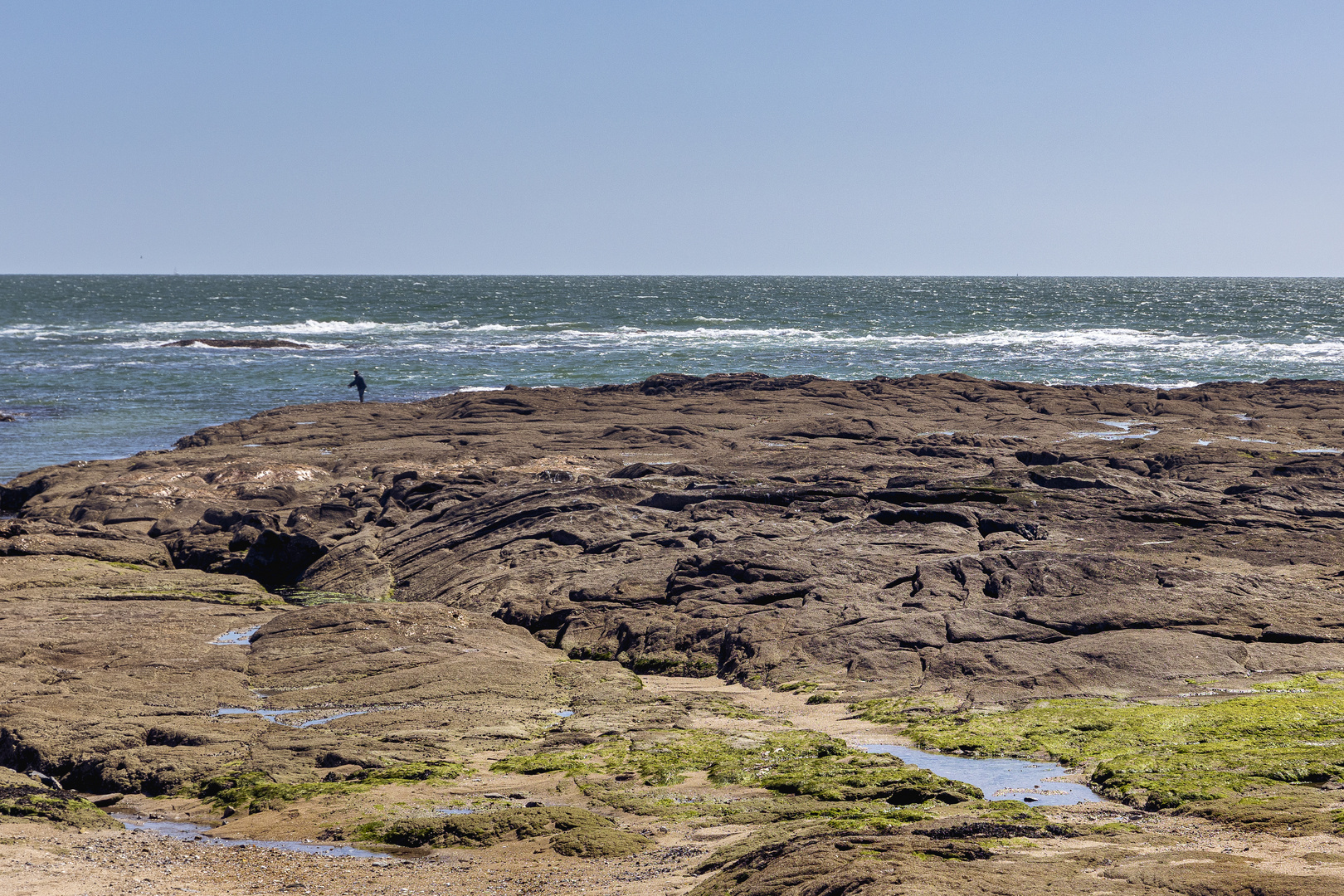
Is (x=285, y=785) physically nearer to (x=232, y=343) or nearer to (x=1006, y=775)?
(x=1006, y=775)

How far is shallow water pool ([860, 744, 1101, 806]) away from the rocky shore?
267 mm

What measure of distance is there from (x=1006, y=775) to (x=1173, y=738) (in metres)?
1.78

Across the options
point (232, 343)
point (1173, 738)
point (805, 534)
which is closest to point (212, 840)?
point (1173, 738)

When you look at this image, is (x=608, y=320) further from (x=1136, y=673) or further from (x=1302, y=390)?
(x=1136, y=673)

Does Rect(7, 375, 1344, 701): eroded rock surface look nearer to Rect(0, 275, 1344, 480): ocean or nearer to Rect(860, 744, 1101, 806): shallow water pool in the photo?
Rect(860, 744, 1101, 806): shallow water pool

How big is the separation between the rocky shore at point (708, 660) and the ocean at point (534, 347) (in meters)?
15.1

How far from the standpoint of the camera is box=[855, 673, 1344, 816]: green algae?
8.98 m

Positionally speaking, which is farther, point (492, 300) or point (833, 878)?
point (492, 300)

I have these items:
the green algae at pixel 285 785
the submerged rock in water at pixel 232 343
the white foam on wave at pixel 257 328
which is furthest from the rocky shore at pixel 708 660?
the white foam on wave at pixel 257 328

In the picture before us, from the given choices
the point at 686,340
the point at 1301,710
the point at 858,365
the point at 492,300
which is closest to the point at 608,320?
the point at 686,340

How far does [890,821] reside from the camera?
8234 millimetres

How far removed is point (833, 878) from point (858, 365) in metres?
50.0

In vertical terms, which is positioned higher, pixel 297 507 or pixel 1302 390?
pixel 1302 390

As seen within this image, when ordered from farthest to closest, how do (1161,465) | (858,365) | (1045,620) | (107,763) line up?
(858,365), (1161,465), (1045,620), (107,763)
